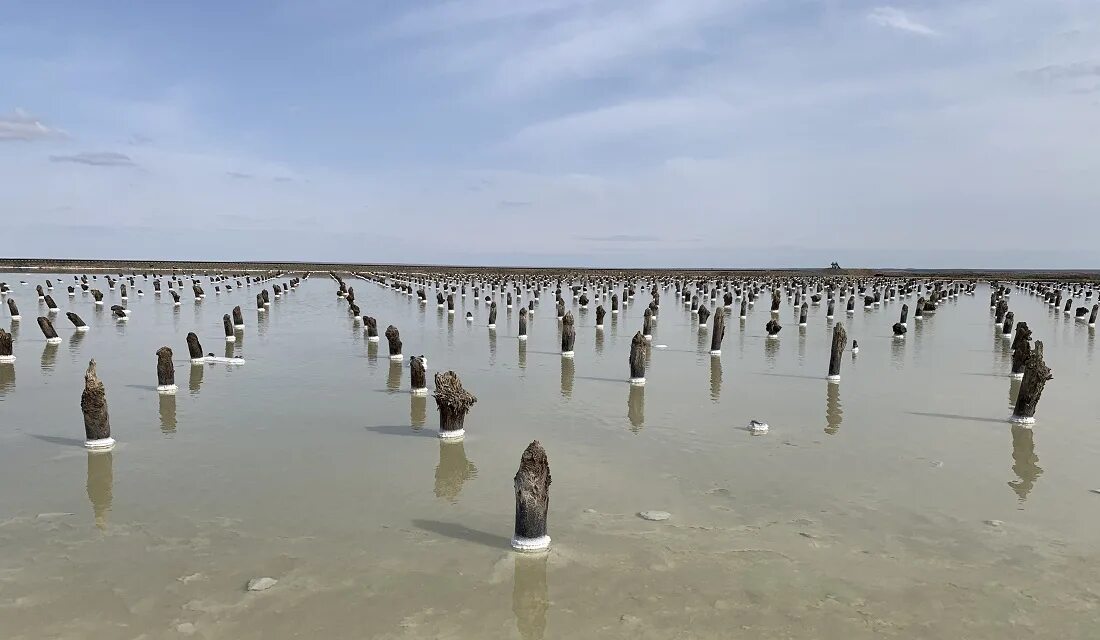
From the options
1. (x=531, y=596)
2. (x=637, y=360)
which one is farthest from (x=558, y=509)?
(x=637, y=360)

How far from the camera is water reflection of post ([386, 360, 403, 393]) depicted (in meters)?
20.9

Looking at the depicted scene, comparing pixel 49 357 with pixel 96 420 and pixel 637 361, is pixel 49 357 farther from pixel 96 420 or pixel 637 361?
pixel 637 361

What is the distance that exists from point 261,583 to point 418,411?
9.23 metres

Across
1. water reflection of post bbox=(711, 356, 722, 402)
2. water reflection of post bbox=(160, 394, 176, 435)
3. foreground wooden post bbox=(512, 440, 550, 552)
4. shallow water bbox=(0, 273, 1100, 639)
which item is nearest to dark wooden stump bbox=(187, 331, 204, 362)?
shallow water bbox=(0, 273, 1100, 639)

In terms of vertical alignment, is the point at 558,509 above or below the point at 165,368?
below

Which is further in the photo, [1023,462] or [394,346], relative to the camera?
[394,346]

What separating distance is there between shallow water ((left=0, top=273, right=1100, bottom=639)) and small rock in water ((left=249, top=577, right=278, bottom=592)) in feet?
0.38

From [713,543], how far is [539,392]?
36.5 feet

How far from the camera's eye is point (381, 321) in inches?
1631

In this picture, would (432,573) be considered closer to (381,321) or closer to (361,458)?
(361,458)

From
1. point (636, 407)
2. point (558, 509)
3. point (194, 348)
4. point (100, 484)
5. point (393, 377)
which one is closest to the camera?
point (558, 509)

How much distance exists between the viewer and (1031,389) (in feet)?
54.7

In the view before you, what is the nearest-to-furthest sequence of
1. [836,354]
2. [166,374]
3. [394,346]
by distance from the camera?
[166,374], [836,354], [394,346]

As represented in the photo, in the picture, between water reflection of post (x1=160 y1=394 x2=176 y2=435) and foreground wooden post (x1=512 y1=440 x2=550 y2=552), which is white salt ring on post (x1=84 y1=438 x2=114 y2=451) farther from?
foreground wooden post (x1=512 y1=440 x2=550 y2=552)
